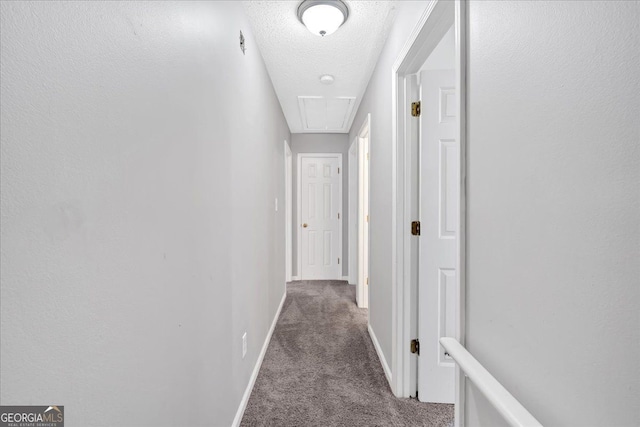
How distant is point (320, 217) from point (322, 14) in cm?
330

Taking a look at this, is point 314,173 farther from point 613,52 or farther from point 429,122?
point 613,52

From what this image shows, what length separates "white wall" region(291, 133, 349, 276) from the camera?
477 centimetres

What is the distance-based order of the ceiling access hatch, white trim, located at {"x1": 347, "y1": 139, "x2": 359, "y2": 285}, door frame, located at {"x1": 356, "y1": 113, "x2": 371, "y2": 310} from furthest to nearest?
white trim, located at {"x1": 347, "y1": 139, "x2": 359, "y2": 285}
door frame, located at {"x1": 356, "y1": 113, "x2": 371, "y2": 310}
the ceiling access hatch

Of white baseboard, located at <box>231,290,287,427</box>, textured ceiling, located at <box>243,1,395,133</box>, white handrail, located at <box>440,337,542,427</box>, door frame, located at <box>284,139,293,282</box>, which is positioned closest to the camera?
white handrail, located at <box>440,337,542,427</box>

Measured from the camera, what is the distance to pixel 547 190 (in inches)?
25.2

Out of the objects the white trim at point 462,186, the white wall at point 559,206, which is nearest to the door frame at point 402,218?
the white trim at point 462,186

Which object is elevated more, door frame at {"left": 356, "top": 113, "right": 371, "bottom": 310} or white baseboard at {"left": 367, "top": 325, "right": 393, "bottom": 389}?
door frame at {"left": 356, "top": 113, "right": 371, "bottom": 310}

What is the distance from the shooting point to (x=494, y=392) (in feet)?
2.36

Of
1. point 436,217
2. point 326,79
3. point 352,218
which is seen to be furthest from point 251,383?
point 352,218

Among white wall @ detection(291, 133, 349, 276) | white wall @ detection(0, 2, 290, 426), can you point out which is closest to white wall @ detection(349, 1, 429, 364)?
white wall @ detection(0, 2, 290, 426)

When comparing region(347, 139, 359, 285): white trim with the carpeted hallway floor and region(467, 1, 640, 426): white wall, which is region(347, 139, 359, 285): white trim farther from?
region(467, 1, 640, 426): white wall

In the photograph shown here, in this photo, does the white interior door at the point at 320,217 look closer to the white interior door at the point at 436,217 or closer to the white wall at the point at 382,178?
the white wall at the point at 382,178

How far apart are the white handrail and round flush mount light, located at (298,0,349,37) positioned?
5.95 ft

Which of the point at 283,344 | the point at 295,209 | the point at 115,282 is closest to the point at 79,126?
the point at 115,282
